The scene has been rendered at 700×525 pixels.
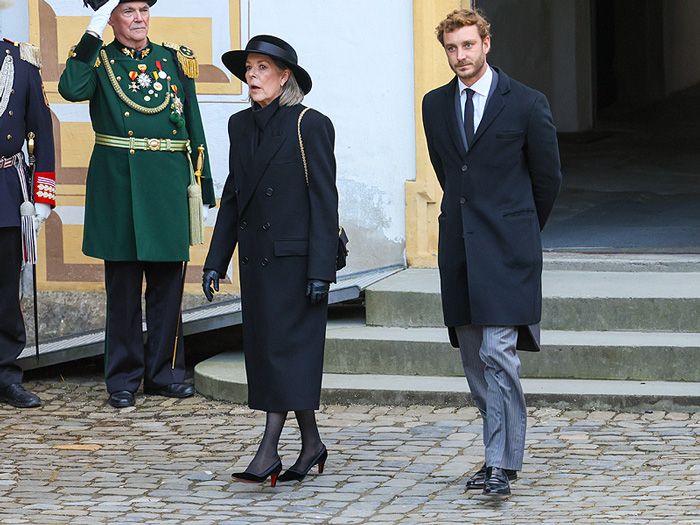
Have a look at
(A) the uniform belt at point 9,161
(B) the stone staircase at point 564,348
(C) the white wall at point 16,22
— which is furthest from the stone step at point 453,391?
(C) the white wall at point 16,22

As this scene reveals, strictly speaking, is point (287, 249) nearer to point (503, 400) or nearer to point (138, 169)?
point (503, 400)

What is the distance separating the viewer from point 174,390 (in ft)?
26.2

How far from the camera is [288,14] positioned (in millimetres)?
9031

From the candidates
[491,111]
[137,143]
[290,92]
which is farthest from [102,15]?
[491,111]

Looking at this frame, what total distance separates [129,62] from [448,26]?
240cm

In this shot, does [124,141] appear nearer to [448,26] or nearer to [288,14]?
[288,14]

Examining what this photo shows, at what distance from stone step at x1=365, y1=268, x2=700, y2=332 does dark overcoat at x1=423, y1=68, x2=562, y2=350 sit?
202cm

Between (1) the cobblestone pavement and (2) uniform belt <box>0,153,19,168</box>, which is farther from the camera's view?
(2) uniform belt <box>0,153,19,168</box>

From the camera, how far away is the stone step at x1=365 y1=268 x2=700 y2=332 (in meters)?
7.91

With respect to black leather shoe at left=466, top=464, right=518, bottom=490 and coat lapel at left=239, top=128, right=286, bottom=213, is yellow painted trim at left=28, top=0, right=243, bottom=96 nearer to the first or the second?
coat lapel at left=239, top=128, right=286, bottom=213

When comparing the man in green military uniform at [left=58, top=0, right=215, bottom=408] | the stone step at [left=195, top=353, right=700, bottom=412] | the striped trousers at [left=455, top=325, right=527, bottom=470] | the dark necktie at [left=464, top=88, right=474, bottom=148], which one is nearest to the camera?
the striped trousers at [left=455, top=325, right=527, bottom=470]

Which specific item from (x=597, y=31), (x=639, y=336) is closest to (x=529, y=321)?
(x=639, y=336)

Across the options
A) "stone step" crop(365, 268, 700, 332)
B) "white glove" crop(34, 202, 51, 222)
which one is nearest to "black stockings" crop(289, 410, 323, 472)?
"stone step" crop(365, 268, 700, 332)

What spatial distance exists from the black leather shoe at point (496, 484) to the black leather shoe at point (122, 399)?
250 centimetres
